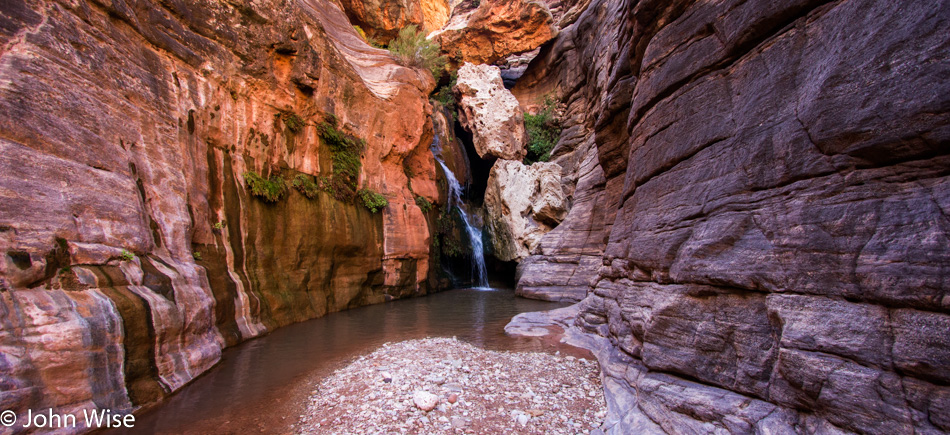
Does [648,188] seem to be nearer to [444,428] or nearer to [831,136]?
[831,136]

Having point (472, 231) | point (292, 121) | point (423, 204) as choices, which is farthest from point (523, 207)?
point (292, 121)

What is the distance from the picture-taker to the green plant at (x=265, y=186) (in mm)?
8945

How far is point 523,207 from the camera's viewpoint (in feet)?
60.4

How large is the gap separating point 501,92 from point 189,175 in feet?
58.8

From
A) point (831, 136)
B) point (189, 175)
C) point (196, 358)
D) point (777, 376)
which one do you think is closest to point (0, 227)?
point (196, 358)

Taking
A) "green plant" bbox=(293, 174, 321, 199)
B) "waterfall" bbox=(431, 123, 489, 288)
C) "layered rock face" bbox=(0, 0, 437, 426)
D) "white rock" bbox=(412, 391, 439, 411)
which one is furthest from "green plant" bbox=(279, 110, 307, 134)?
"white rock" bbox=(412, 391, 439, 411)

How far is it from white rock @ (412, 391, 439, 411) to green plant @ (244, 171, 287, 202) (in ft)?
23.8

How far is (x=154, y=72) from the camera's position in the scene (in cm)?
684

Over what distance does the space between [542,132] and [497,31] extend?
793 centimetres

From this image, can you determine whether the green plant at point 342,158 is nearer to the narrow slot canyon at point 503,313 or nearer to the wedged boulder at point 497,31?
the narrow slot canyon at point 503,313

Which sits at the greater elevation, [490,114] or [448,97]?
[448,97]

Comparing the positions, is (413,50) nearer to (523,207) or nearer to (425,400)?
(523,207)

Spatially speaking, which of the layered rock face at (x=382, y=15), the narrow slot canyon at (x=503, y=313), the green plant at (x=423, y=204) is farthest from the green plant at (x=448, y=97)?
the narrow slot canyon at (x=503, y=313)

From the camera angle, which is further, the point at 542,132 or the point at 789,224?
the point at 542,132
